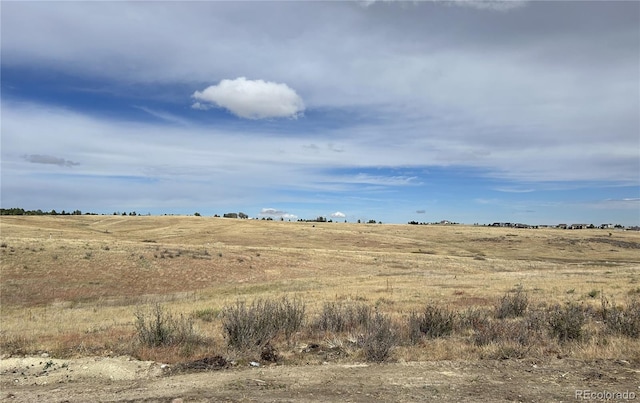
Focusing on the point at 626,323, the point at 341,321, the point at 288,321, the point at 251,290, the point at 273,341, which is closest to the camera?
the point at 626,323

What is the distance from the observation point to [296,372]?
8.38 metres

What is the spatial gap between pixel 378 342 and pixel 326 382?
217cm

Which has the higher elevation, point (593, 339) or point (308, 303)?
point (593, 339)

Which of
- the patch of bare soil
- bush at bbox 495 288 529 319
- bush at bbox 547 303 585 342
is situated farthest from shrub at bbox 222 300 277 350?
bush at bbox 495 288 529 319

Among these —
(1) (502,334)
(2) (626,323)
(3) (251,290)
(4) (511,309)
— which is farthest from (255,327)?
(3) (251,290)

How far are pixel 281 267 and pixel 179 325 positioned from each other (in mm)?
32532

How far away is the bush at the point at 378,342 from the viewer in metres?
9.15

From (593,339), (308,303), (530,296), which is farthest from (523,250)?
(593,339)

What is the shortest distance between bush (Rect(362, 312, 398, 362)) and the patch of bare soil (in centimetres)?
41

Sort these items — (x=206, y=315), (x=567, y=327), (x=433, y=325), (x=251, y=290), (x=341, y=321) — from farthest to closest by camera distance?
1. (x=251, y=290)
2. (x=206, y=315)
3. (x=341, y=321)
4. (x=433, y=325)
5. (x=567, y=327)

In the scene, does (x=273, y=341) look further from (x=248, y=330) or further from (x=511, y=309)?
(x=511, y=309)

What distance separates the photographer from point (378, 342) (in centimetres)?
947

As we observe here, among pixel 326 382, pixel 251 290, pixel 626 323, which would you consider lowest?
pixel 251 290

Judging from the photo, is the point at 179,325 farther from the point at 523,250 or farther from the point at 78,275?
the point at 523,250
